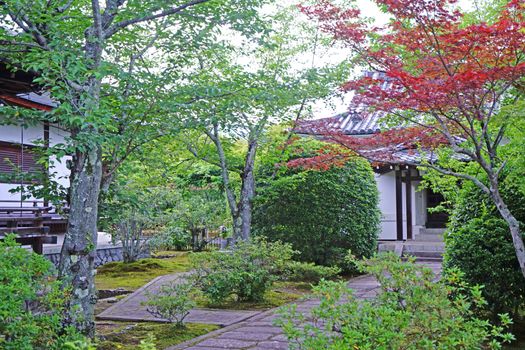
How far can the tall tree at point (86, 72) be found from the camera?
4945mm

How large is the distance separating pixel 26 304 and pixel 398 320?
10.2 ft

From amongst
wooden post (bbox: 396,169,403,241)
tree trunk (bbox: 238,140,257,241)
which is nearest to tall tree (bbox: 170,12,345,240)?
tree trunk (bbox: 238,140,257,241)

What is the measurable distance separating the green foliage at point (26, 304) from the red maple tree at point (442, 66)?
12.7 ft

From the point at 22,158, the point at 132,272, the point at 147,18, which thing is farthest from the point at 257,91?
the point at 132,272

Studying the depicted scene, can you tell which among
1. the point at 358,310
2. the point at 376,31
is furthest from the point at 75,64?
the point at 376,31

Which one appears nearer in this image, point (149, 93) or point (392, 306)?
point (392, 306)

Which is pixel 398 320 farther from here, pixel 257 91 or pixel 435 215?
pixel 435 215

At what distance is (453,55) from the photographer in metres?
6.11

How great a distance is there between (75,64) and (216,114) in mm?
1903

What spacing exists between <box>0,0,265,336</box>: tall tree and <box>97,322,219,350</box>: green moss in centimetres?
80

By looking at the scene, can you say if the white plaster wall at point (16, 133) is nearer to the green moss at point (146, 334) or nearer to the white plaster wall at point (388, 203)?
the green moss at point (146, 334)

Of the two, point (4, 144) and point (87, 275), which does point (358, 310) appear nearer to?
point (87, 275)

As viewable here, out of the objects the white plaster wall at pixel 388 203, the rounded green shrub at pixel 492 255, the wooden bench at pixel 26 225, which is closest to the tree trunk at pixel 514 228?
the rounded green shrub at pixel 492 255

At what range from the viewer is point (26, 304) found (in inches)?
191
